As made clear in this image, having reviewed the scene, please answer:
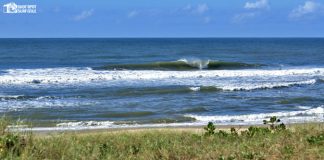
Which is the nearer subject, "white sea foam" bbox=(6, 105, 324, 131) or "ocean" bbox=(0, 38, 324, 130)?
"white sea foam" bbox=(6, 105, 324, 131)

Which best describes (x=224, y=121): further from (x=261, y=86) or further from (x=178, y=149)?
(x=261, y=86)

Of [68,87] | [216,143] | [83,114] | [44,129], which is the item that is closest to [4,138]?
[216,143]

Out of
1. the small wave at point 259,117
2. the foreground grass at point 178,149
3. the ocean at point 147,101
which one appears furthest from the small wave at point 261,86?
the foreground grass at point 178,149

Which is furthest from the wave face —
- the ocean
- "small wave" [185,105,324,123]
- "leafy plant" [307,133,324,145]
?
"leafy plant" [307,133,324,145]

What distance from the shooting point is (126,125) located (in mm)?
16031

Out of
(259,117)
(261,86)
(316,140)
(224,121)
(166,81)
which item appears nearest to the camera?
(316,140)

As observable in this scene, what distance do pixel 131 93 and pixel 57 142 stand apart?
1765 centimetres

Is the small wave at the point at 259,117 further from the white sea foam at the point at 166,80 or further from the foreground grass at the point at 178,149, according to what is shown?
the foreground grass at the point at 178,149

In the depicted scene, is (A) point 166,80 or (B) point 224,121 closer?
(B) point 224,121

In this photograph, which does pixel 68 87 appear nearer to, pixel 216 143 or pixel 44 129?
pixel 44 129

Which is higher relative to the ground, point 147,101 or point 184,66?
point 184,66

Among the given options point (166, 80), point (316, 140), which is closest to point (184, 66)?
point (166, 80)


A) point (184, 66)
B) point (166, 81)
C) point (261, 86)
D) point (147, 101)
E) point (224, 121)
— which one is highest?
point (184, 66)

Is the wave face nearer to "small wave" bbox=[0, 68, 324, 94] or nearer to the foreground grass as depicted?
"small wave" bbox=[0, 68, 324, 94]
